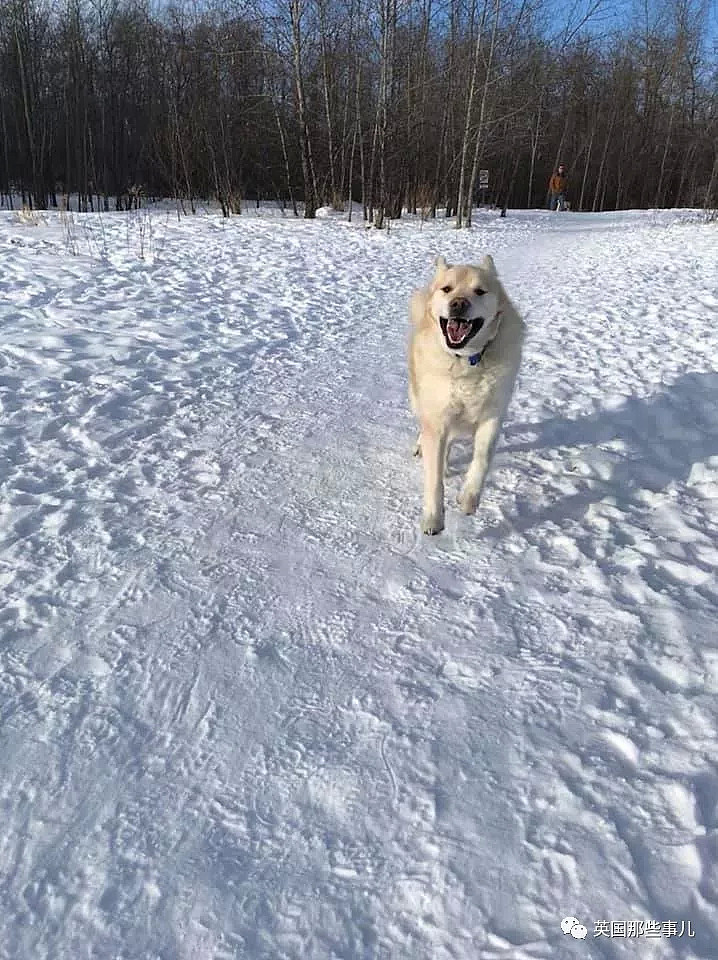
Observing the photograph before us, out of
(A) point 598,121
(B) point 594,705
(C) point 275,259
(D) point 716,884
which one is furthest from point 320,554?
(A) point 598,121

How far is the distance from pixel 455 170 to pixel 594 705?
21956 millimetres

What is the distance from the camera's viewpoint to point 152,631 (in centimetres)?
228

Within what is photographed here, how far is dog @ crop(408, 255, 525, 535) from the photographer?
295 cm

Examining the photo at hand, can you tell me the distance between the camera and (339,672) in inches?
83.4

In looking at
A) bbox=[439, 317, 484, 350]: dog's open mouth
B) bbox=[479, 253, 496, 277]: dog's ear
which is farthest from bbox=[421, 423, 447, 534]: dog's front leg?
bbox=[479, 253, 496, 277]: dog's ear

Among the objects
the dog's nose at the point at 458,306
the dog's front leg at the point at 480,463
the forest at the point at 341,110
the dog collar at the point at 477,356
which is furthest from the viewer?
the forest at the point at 341,110

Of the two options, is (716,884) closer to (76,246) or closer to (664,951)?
(664,951)

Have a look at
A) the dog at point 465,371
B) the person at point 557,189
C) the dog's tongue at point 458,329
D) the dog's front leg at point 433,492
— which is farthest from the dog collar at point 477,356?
the person at point 557,189

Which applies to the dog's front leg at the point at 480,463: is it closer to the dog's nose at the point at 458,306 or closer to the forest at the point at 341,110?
the dog's nose at the point at 458,306

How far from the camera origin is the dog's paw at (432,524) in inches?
117

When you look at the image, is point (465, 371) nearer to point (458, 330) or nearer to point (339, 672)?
point (458, 330)

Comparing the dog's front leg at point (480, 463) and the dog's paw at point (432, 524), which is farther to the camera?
the dog's front leg at point (480, 463)

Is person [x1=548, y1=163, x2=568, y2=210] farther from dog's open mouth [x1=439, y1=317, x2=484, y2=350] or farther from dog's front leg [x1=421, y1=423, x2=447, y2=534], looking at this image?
dog's front leg [x1=421, y1=423, x2=447, y2=534]

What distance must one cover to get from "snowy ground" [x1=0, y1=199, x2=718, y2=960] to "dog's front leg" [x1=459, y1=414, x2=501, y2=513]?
0.33 ft
